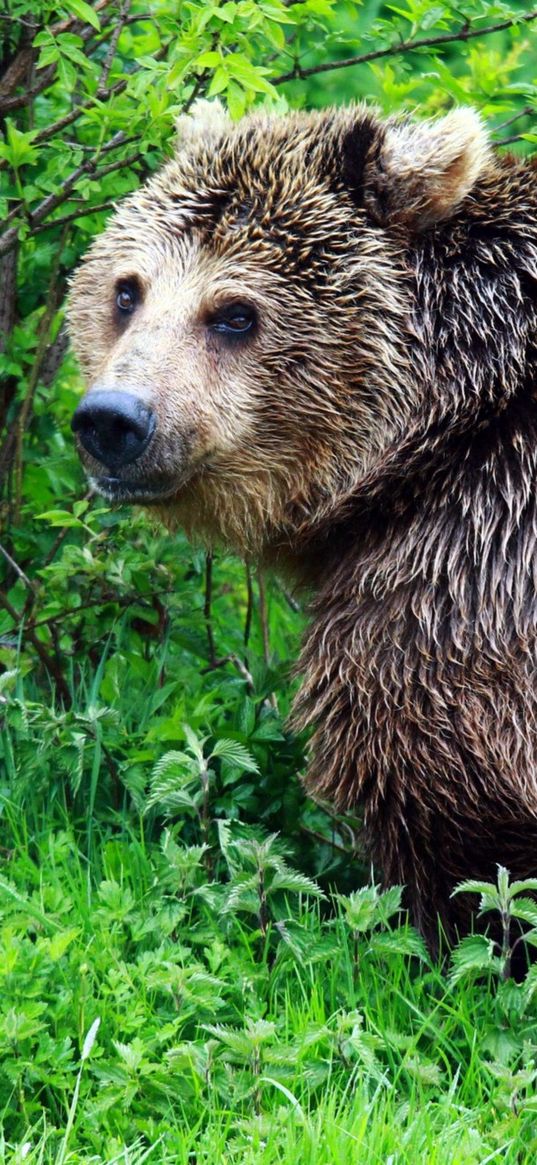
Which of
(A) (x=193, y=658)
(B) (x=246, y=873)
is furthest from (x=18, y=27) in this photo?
(B) (x=246, y=873)

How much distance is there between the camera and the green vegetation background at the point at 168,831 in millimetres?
3855

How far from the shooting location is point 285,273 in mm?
4844

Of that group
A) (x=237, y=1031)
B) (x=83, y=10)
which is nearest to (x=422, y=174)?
(x=83, y=10)

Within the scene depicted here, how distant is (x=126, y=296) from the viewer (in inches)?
202

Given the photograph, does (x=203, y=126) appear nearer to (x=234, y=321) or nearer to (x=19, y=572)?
(x=234, y=321)

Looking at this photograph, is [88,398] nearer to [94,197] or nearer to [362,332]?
[362,332]

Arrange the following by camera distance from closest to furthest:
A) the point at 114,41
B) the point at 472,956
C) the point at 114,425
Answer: the point at 472,956, the point at 114,425, the point at 114,41

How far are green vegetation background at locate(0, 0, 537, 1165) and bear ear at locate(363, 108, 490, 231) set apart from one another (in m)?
0.45

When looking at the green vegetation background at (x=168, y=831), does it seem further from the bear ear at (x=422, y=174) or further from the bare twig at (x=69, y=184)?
the bear ear at (x=422, y=174)

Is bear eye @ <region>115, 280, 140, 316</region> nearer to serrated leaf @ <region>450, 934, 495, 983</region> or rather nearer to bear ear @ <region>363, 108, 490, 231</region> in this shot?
bear ear @ <region>363, 108, 490, 231</region>

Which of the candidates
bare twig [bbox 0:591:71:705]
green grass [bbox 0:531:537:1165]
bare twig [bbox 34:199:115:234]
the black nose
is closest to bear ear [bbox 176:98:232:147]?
bare twig [bbox 34:199:115:234]

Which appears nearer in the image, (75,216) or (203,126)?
(203,126)

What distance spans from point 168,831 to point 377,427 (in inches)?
58.4

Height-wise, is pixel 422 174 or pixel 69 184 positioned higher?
pixel 422 174
